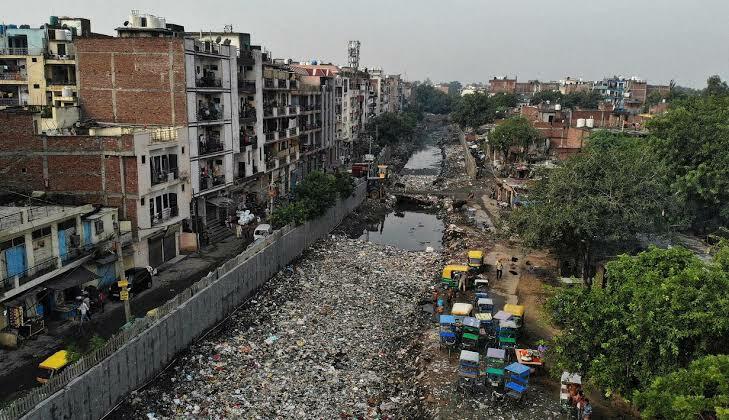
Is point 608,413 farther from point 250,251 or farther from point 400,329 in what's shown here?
point 250,251

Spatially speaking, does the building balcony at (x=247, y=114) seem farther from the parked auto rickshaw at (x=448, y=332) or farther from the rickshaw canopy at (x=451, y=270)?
the parked auto rickshaw at (x=448, y=332)

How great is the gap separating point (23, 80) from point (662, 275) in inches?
1606

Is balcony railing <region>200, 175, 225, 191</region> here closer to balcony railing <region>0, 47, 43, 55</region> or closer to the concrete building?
the concrete building

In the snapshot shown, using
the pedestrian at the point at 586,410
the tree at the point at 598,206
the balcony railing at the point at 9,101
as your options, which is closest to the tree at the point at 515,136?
the tree at the point at 598,206

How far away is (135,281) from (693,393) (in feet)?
65.7

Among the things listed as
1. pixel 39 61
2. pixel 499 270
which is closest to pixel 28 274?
pixel 499 270

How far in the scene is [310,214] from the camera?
1287 inches

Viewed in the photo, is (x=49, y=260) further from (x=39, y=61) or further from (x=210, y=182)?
(x=39, y=61)

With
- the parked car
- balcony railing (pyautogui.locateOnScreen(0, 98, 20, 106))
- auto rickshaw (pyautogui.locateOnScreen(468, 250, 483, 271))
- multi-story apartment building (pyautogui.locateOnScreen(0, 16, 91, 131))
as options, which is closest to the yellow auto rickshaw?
auto rickshaw (pyautogui.locateOnScreen(468, 250, 483, 271))

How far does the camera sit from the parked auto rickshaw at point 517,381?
627 inches

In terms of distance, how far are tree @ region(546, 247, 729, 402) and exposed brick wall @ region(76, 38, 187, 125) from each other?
75.2 feet

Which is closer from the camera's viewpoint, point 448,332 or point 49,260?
point 448,332

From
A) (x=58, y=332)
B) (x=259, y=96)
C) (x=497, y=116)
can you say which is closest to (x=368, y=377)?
(x=58, y=332)

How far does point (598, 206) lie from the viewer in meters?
23.4
